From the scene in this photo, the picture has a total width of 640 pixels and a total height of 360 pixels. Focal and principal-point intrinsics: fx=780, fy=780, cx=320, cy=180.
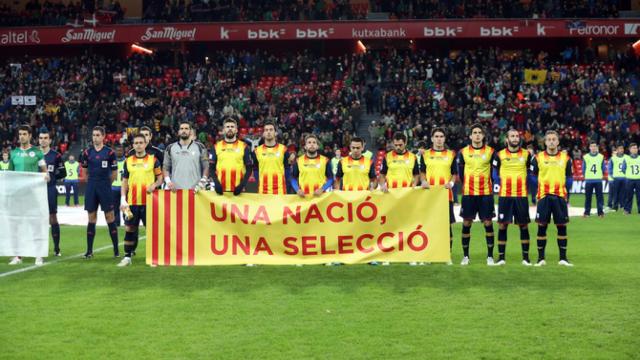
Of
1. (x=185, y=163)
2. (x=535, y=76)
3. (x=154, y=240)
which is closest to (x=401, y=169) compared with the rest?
(x=185, y=163)

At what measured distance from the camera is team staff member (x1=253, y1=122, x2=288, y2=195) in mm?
12539

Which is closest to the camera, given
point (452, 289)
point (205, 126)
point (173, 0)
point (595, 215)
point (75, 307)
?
point (75, 307)

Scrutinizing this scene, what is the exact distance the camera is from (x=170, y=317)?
27.5 feet

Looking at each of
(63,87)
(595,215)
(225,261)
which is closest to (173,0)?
(63,87)

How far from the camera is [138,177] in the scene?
12602 mm

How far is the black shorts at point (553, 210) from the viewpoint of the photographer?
478 inches

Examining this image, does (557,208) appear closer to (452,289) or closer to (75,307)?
(452,289)

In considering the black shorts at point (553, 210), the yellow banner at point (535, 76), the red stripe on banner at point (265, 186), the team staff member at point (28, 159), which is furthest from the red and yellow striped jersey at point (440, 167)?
the yellow banner at point (535, 76)

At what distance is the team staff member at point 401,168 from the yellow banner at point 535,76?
26787 mm

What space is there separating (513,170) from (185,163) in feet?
16.9

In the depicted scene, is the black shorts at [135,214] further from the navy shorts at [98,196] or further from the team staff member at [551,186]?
the team staff member at [551,186]

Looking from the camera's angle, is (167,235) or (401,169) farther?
(401,169)

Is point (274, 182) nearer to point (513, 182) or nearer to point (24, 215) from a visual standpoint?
point (513, 182)

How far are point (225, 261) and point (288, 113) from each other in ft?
83.0
